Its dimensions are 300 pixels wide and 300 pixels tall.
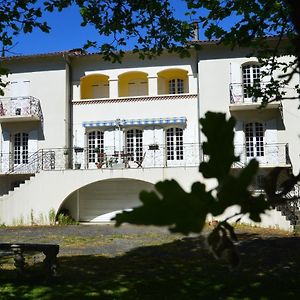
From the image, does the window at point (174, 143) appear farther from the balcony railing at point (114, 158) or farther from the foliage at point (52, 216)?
the foliage at point (52, 216)

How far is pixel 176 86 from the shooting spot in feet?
80.3

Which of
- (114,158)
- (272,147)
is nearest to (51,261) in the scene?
(114,158)

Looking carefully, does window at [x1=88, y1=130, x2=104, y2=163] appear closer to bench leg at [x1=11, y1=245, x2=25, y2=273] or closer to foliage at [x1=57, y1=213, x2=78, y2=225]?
foliage at [x1=57, y1=213, x2=78, y2=225]

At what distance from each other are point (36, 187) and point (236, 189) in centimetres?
2053

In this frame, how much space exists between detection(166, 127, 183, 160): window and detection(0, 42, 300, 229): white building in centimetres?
5

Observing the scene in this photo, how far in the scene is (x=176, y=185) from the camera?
0.81 meters

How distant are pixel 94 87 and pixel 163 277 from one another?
18041 mm

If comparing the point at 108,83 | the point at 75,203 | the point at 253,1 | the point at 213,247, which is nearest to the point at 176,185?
the point at 213,247

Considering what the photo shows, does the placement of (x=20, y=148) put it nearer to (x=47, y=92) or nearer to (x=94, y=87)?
(x=47, y=92)

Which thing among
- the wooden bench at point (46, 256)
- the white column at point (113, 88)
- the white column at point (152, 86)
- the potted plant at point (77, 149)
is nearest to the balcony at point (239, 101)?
the white column at point (152, 86)

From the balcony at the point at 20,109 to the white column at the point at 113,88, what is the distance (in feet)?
12.3

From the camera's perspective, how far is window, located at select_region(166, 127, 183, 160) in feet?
75.1

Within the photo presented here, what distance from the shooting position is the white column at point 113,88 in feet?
78.3

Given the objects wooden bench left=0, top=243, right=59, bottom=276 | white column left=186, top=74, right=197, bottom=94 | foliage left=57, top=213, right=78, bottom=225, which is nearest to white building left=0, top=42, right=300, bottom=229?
white column left=186, top=74, right=197, bottom=94
